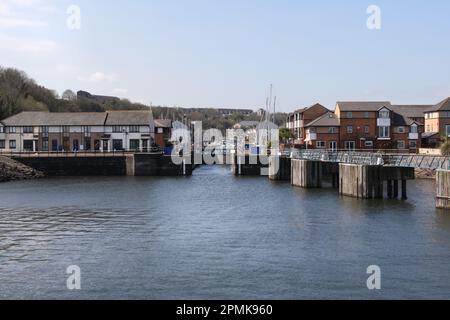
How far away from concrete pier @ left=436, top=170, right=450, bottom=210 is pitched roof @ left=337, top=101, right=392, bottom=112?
49.6 meters

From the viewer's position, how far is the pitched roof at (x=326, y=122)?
88.0 m

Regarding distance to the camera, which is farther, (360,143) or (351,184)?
(360,143)

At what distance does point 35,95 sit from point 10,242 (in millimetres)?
98864

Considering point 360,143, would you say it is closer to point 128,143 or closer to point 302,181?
point 302,181

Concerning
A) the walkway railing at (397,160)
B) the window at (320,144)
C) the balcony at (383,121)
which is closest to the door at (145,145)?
the window at (320,144)

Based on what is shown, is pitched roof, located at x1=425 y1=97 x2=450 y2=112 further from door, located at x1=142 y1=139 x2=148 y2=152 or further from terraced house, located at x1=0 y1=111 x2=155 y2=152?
door, located at x1=142 y1=139 x2=148 y2=152

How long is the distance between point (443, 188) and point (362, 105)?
52082 millimetres

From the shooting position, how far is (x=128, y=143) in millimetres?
88688

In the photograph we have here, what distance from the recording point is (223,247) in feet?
94.9

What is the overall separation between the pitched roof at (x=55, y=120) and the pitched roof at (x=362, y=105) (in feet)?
120

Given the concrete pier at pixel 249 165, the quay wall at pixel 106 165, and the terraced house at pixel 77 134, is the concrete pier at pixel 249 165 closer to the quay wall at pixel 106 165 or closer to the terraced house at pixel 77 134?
the quay wall at pixel 106 165
